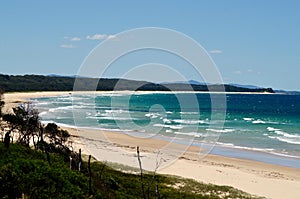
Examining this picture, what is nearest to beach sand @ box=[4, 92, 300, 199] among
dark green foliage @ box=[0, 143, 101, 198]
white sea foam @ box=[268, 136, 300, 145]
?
white sea foam @ box=[268, 136, 300, 145]

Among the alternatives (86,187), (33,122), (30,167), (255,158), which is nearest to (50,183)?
(30,167)

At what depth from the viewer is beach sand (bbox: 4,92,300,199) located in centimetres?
2550

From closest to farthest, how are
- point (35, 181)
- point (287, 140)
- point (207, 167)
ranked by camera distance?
Result: point (35, 181), point (207, 167), point (287, 140)

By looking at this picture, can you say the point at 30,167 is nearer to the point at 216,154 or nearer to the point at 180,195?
the point at 180,195

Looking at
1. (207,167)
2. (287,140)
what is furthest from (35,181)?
(287,140)

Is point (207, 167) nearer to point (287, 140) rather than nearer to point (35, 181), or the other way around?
point (287, 140)

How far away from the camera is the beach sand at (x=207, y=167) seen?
83.7 feet

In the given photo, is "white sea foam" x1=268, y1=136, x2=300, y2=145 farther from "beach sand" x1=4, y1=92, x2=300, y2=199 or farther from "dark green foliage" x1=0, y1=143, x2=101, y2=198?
"dark green foliage" x1=0, y1=143, x2=101, y2=198

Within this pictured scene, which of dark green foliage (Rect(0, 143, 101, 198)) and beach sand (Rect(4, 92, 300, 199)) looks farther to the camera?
beach sand (Rect(4, 92, 300, 199))

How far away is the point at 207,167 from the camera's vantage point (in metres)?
31.2

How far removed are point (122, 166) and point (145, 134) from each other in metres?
24.3

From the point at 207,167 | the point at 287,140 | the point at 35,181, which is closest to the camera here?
the point at 35,181

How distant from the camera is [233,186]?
81.5 feet

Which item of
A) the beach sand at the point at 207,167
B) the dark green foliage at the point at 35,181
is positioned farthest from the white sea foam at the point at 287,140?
the dark green foliage at the point at 35,181
